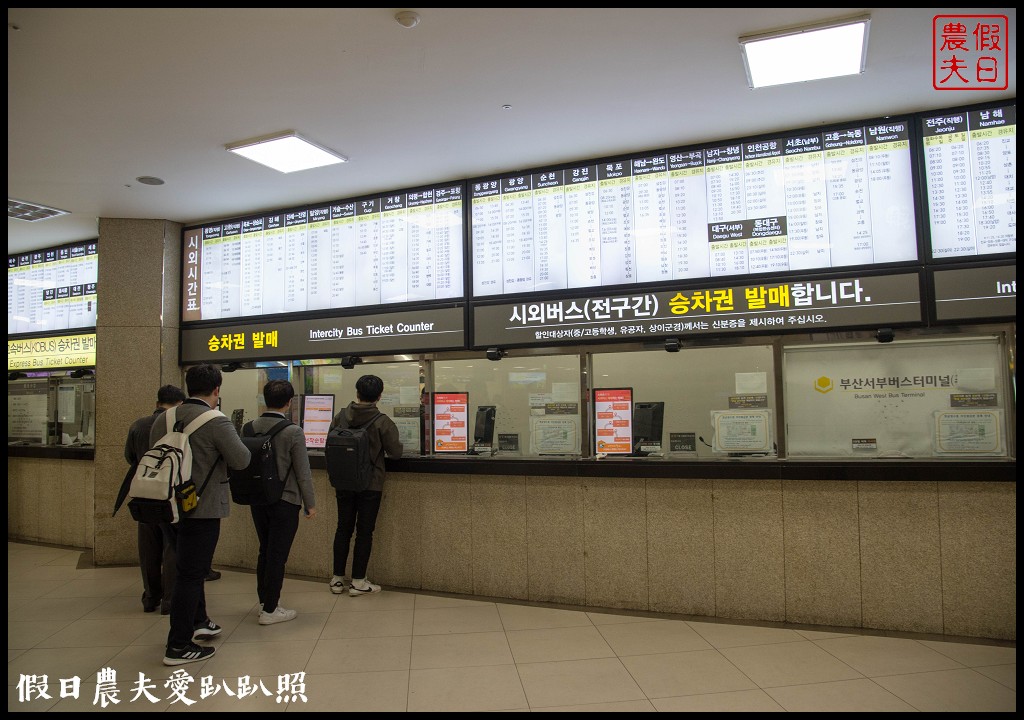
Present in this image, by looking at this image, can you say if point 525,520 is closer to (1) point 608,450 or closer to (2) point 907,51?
(1) point 608,450

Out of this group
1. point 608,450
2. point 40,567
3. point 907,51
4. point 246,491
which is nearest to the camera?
point 907,51

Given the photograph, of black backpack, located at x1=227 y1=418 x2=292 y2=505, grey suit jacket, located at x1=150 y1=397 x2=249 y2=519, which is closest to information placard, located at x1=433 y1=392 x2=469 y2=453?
black backpack, located at x1=227 y1=418 x2=292 y2=505

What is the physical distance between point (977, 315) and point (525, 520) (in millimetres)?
2958

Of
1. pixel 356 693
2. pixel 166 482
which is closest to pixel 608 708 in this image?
pixel 356 693

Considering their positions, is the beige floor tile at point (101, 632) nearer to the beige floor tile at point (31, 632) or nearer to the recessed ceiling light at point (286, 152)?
the beige floor tile at point (31, 632)

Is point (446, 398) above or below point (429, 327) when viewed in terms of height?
below

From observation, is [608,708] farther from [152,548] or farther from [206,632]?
Result: [152,548]

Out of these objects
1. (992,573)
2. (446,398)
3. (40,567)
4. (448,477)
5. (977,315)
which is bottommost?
(40,567)

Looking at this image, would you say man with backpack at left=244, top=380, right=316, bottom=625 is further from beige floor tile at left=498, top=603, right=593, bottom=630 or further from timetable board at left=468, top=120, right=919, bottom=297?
timetable board at left=468, top=120, right=919, bottom=297

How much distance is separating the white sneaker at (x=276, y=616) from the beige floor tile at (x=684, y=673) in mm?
2099

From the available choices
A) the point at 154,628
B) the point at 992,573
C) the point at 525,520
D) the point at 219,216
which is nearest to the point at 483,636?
the point at 525,520

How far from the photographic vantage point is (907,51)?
10.1 feet

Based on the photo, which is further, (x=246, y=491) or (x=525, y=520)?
(x=525, y=520)

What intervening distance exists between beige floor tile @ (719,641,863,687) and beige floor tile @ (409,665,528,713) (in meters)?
1.16
